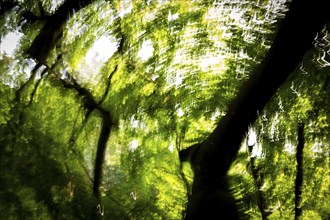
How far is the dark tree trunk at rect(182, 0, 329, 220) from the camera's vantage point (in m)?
2.20

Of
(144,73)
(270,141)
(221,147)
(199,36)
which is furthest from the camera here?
(144,73)

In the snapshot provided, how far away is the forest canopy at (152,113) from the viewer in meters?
4.08

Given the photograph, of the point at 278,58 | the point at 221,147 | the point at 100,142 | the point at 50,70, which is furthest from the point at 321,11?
the point at 100,142

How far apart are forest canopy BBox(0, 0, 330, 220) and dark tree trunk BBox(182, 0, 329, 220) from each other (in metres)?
0.02

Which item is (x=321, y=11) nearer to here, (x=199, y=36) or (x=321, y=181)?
(x=199, y=36)

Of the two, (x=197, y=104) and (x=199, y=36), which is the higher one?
(x=199, y=36)

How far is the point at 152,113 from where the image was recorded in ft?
23.0

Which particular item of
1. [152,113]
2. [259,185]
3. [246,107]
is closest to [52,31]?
[152,113]

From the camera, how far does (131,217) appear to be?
835 cm

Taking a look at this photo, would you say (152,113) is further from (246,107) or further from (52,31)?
(246,107)

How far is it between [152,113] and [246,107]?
4.29 meters

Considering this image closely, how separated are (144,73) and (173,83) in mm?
824

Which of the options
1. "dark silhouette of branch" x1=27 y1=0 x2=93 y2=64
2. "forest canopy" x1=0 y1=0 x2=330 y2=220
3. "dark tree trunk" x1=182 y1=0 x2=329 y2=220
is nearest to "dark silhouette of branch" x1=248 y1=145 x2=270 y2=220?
"forest canopy" x1=0 y1=0 x2=330 y2=220

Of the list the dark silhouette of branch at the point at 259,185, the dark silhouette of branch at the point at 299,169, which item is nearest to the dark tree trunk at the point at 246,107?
the dark silhouette of branch at the point at 299,169
